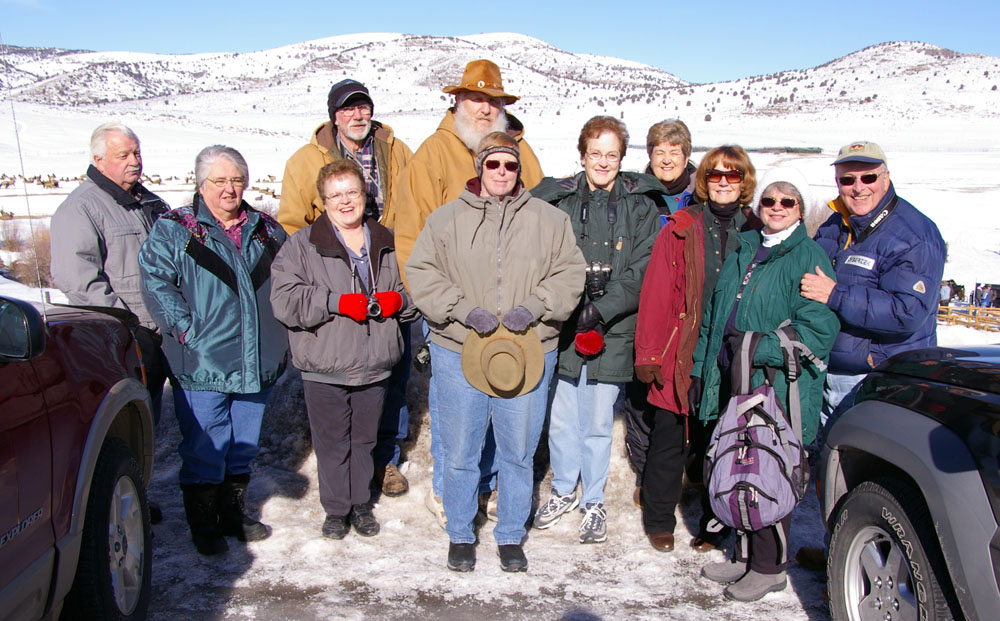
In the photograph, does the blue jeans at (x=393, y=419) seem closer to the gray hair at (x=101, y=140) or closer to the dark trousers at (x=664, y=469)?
the dark trousers at (x=664, y=469)

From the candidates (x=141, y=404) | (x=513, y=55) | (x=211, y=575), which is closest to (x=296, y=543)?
(x=211, y=575)

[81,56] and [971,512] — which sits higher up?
[81,56]

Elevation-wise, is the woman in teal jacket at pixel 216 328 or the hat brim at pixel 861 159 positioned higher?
the hat brim at pixel 861 159

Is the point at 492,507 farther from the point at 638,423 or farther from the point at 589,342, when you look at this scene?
the point at 589,342

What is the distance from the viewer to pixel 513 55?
169 meters

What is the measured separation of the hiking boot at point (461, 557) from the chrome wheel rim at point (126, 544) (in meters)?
1.55

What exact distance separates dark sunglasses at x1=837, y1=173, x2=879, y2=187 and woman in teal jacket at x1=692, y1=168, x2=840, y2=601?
25 cm

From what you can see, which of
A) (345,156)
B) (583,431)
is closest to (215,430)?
(345,156)

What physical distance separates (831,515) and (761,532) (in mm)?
413

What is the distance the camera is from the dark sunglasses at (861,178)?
3.63 metres

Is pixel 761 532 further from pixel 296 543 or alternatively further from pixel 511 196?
pixel 296 543

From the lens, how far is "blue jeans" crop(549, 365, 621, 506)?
14.2 feet

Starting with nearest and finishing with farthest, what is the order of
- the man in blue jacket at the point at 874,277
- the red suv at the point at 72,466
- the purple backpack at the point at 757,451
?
the red suv at the point at 72,466 < the purple backpack at the point at 757,451 < the man in blue jacket at the point at 874,277

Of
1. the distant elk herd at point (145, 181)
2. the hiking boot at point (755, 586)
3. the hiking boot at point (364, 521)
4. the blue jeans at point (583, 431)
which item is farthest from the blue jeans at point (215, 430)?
the distant elk herd at point (145, 181)
